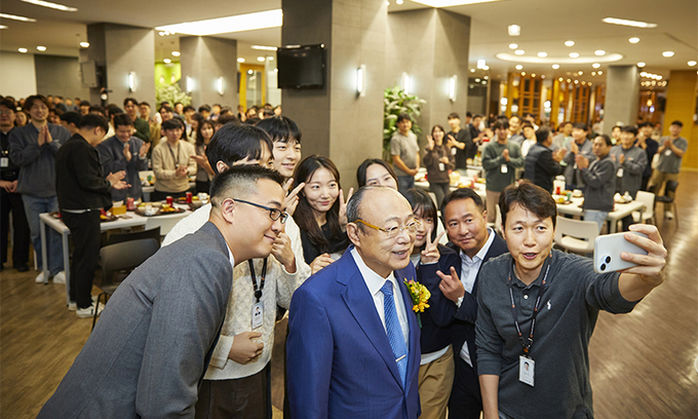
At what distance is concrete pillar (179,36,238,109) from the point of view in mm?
14945

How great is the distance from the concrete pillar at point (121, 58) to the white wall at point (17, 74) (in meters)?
12.5

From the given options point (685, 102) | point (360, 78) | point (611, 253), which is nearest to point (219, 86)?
point (360, 78)

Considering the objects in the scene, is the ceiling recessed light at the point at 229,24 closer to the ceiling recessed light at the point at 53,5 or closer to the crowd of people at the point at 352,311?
the ceiling recessed light at the point at 53,5

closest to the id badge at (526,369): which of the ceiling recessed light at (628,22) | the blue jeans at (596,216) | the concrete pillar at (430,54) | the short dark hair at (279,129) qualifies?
the short dark hair at (279,129)

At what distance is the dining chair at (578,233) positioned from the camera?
19.1 feet

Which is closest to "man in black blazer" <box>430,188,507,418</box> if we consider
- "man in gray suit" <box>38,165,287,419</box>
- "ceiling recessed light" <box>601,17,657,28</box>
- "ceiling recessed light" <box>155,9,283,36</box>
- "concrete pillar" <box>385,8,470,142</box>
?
"man in gray suit" <box>38,165,287,419</box>

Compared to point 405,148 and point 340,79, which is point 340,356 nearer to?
point 340,79

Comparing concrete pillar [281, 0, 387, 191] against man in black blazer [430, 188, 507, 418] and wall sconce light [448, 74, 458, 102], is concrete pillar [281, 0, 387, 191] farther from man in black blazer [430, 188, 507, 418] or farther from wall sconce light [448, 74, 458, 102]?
man in black blazer [430, 188, 507, 418]

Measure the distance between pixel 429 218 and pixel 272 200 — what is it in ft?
3.74

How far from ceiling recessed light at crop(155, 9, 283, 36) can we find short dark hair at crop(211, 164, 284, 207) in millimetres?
10718

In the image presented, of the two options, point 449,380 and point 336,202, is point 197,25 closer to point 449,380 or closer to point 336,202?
point 336,202

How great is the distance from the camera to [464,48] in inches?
439

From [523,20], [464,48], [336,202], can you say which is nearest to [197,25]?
[464,48]

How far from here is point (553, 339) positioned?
1830 mm
